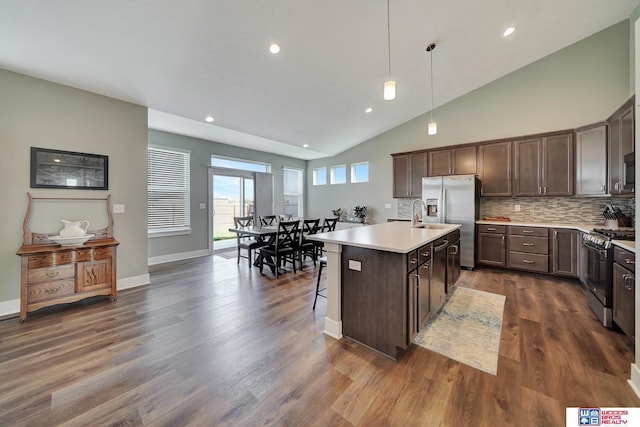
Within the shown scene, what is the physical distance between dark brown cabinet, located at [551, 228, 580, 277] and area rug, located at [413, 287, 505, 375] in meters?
1.52

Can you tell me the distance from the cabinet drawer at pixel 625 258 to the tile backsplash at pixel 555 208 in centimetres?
198

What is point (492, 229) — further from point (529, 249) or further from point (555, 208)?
point (555, 208)

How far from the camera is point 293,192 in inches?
324

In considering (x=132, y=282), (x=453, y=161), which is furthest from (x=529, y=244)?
(x=132, y=282)

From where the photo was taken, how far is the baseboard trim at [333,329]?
228 centimetres

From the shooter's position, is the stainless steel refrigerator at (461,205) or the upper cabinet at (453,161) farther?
the upper cabinet at (453,161)

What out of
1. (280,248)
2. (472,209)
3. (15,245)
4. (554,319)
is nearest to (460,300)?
(554,319)

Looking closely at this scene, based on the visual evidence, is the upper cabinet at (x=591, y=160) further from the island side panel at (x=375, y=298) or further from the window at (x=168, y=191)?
the window at (x=168, y=191)

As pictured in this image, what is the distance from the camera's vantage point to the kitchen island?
1.92 metres

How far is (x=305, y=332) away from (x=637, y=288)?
8.08ft

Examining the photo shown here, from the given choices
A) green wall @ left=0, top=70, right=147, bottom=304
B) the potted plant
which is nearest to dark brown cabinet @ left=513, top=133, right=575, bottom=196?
the potted plant

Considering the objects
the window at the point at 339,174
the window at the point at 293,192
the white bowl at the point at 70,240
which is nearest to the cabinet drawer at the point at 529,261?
the window at the point at 339,174

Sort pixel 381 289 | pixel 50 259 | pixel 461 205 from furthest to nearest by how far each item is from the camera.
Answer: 1. pixel 461 205
2. pixel 50 259
3. pixel 381 289

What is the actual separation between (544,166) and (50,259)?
712 cm
